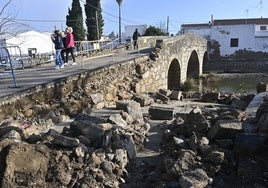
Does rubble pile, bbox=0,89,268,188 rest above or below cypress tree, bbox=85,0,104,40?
below

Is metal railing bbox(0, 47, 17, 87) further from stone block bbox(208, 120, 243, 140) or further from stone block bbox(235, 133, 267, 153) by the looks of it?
stone block bbox(235, 133, 267, 153)

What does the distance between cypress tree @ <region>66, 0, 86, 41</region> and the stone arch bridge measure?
1177cm

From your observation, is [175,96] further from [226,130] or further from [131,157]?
[131,157]

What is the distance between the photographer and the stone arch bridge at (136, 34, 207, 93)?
1384 centimetres

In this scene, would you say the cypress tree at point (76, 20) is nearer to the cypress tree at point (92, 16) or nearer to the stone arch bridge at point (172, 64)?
the cypress tree at point (92, 16)

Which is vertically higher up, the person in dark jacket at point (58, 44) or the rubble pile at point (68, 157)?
the person in dark jacket at point (58, 44)

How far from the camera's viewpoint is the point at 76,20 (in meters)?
34.5

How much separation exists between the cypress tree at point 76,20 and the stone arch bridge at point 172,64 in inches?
463

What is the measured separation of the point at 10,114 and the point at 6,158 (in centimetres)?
250

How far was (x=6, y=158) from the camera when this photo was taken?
4.29 m

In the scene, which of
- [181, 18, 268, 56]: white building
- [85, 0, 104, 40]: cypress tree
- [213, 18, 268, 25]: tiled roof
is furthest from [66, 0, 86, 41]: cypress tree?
[213, 18, 268, 25]: tiled roof

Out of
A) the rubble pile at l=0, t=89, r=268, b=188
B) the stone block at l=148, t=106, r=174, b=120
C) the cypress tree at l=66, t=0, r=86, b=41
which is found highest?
the cypress tree at l=66, t=0, r=86, b=41

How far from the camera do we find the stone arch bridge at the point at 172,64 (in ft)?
45.4


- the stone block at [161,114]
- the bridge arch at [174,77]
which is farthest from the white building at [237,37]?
the stone block at [161,114]
